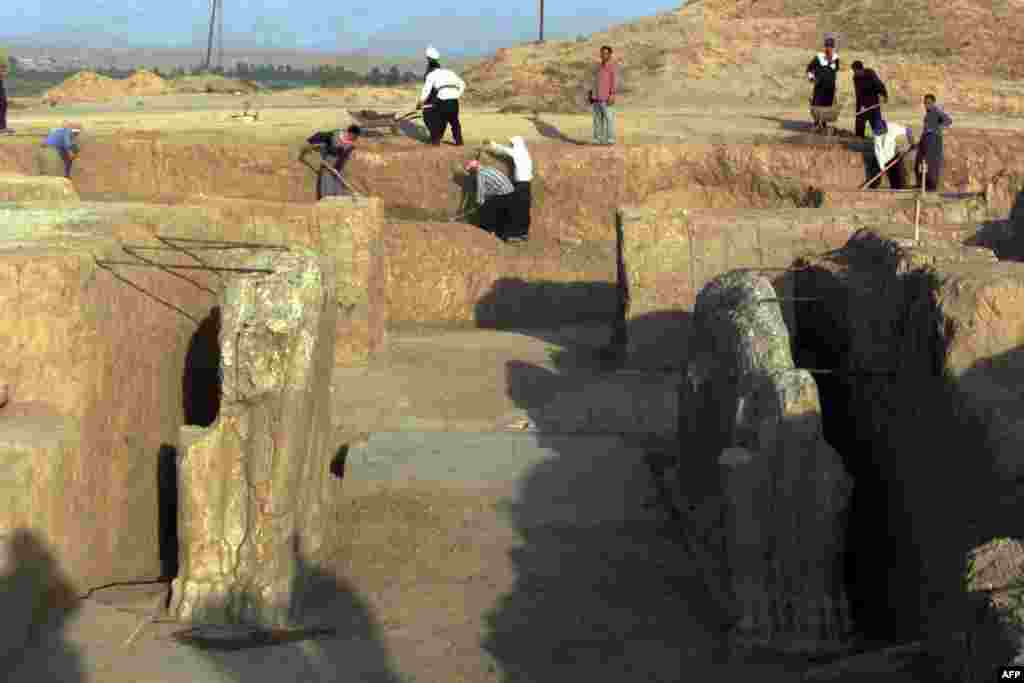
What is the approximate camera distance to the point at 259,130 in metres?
17.2

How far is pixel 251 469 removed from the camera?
23.1 feet

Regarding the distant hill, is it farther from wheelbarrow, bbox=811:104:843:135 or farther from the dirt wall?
the dirt wall

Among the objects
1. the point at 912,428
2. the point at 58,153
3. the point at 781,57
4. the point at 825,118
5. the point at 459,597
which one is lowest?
the point at 459,597

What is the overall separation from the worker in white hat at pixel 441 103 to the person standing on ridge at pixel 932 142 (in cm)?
442

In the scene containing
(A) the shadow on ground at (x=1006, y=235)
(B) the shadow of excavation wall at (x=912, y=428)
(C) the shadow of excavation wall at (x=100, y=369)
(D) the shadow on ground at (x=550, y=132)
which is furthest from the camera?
(D) the shadow on ground at (x=550, y=132)

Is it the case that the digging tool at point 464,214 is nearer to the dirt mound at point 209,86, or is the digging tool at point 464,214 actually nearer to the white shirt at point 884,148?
the white shirt at point 884,148

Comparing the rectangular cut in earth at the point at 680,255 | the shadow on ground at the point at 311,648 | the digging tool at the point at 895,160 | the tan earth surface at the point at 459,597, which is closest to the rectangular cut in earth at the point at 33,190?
the tan earth surface at the point at 459,597

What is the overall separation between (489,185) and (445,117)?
1.47 metres

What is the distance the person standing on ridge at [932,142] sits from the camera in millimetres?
14884

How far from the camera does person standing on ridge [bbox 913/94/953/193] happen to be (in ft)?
48.8

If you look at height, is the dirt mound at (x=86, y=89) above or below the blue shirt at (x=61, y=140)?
above

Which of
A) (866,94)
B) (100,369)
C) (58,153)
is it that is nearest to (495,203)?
(58,153)

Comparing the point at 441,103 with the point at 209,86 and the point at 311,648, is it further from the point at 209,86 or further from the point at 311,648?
the point at 209,86

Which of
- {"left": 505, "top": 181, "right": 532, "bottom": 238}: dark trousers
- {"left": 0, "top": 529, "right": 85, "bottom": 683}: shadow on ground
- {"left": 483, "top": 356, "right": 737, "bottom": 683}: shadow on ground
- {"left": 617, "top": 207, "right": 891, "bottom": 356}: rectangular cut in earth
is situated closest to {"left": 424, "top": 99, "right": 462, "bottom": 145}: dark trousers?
{"left": 505, "top": 181, "right": 532, "bottom": 238}: dark trousers
